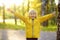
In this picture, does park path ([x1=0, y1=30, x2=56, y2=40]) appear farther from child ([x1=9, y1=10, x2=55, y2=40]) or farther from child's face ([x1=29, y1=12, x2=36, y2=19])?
child's face ([x1=29, y1=12, x2=36, y2=19])

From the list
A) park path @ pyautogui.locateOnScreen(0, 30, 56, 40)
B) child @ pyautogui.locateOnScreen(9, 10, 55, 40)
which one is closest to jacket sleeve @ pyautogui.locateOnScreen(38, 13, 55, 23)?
child @ pyautogui.locateOnScreen(9, 10, 55, 40)

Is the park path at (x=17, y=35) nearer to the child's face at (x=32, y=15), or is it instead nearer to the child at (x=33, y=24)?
the child at (x=33, y=24)

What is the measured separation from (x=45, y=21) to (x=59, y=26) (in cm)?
13

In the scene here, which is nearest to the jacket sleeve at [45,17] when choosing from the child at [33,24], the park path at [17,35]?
the child at [33,24]

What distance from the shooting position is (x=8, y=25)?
4.21ft

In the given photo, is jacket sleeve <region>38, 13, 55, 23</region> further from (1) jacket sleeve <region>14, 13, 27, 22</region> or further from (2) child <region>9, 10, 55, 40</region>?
(1) jacket sleeve <region>14, 13, 27, 22</region>

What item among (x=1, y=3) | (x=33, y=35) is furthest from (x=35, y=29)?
(x=1, y=3)

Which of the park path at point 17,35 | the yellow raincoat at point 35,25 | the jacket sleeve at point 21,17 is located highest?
the jacket sleeve at point 21,17

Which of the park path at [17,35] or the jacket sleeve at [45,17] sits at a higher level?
the jacket sleeve at [45,17]

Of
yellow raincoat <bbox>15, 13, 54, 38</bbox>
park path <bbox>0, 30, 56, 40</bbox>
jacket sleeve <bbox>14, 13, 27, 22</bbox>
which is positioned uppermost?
jacket sleeve <bbox>14, 13, 27, 22</bbox>

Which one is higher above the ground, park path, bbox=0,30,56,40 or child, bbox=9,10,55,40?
child, bbox=9,10,55,40

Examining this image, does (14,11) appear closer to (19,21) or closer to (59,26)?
(19,21)

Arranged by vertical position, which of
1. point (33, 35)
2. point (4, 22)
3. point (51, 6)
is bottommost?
point (33, 35)

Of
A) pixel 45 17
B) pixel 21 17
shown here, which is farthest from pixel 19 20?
pixel 45 17
